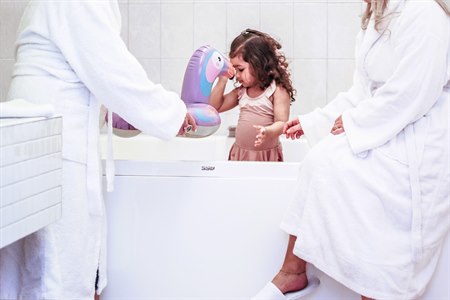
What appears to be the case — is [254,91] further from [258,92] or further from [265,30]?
[265,30]

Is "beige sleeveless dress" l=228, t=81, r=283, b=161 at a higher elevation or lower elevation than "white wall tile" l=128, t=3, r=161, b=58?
lower

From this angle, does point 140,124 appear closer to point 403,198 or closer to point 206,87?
point 206,87

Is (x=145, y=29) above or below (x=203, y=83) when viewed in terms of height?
above

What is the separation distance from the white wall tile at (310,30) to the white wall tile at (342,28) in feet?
0.09

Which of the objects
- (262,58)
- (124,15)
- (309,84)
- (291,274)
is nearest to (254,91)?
(262,58)

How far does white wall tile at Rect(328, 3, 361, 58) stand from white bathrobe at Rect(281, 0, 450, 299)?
129 centimetres

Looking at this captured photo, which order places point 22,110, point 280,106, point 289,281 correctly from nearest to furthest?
point 22,110
point 289,281
point 280,106

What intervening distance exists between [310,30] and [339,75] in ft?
0.80

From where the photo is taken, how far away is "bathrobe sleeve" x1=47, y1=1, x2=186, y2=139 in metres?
1.63

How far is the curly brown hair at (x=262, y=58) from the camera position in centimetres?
267

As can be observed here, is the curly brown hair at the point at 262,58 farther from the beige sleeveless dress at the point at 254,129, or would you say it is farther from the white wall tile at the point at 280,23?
the white wall tile at the point at 280,23

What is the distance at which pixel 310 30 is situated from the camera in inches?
123

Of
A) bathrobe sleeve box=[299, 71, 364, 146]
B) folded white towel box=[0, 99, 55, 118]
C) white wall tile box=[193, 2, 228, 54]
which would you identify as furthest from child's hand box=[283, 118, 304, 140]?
white wall tile box=[193, 2, 228, 54]

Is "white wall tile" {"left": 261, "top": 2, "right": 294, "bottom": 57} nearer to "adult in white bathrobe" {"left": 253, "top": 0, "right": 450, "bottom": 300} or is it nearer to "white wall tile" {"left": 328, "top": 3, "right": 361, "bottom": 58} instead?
"white wall tile" {"left": 328, "top": 3, "right": 361, "bottom": 58}
